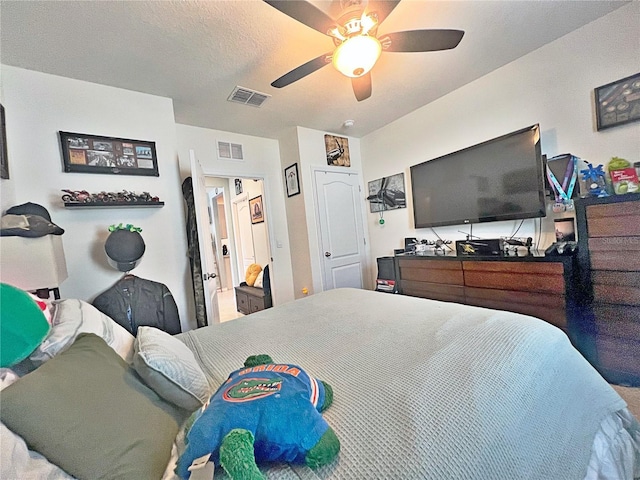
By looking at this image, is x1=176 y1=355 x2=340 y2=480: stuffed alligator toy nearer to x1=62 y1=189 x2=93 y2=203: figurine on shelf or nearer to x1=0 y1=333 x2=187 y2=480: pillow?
x1=0 y1=333 x2=187 y2=480: pillow

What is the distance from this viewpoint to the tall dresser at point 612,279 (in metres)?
1.67

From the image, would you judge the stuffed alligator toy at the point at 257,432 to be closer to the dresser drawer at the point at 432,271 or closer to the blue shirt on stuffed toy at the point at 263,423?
the blue shirt on stuffed toy at the point at 263,423

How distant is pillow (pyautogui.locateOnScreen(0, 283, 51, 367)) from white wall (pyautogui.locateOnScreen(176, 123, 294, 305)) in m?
2.78

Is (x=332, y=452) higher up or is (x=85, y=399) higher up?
(x=85, y=399)

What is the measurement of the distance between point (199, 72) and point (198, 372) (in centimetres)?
232

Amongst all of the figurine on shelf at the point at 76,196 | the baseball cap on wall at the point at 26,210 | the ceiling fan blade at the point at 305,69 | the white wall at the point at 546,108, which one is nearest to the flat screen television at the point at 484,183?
the white wall at the point at 546,108

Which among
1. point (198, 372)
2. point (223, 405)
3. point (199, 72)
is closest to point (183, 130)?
point (199, 72)

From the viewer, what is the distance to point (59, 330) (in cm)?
84

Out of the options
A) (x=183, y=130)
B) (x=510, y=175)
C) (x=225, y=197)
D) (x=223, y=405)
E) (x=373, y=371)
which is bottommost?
(x=373, y=371)

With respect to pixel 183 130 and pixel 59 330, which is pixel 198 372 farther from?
pixel 183 130

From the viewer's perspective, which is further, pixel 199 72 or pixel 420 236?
pixel 420 236

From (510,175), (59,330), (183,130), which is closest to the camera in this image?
(59,330)

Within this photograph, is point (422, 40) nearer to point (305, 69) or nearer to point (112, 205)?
point (305, 69)

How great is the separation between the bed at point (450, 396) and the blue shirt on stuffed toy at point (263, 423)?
0.06 metres
